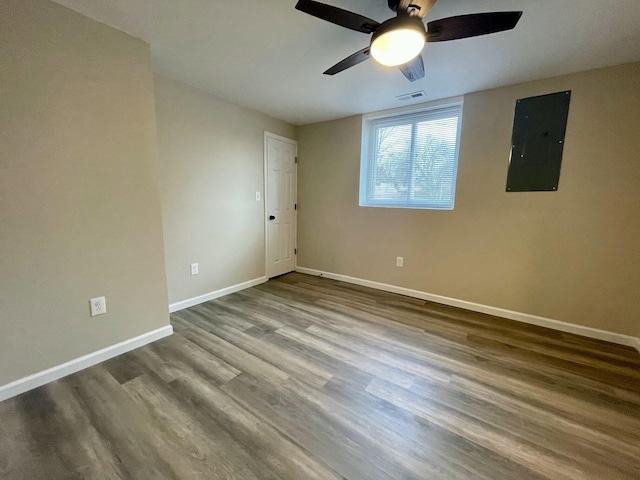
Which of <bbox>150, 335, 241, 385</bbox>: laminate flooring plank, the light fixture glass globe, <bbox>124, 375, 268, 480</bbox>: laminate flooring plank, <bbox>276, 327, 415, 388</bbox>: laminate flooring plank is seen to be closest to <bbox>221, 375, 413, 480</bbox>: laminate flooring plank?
<bbox>150, 335, 241, 385</bbox>: laminate flooring plank

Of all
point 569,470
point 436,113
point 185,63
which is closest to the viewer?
point 569,470

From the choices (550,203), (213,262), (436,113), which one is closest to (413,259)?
(550,203)

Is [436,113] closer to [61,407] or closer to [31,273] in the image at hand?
[31,273]

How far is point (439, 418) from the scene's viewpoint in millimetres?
1442

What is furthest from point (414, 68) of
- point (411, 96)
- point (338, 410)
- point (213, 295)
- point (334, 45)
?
point (213, 295)

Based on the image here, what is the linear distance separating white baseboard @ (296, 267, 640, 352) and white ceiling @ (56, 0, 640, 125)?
2304mm

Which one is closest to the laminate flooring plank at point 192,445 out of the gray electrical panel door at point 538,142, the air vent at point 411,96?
the gray electrical panel door at point 538,142

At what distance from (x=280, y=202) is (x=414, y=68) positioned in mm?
2617

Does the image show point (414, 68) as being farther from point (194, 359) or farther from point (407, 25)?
point (194, 359)

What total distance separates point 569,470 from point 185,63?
3.65m

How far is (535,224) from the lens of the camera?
253cm

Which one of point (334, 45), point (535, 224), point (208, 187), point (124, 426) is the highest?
point (334, 45)

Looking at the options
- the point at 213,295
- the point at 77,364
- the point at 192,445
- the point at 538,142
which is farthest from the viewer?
the point at 213,295

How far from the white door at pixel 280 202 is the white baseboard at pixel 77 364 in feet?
6.10
